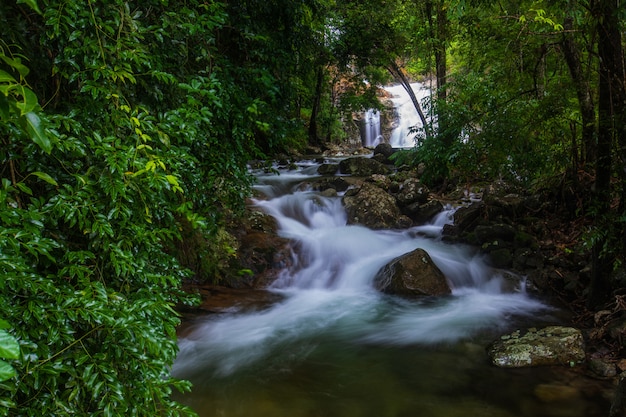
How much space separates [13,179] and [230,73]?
7.10ft

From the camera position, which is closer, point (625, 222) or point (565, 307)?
point (625, 222)

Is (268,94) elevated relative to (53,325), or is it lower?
elevated

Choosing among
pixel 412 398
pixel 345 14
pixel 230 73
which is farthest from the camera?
pixel 345 14

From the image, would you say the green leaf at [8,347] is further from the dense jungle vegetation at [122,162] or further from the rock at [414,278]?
A: the rock at [414,278]

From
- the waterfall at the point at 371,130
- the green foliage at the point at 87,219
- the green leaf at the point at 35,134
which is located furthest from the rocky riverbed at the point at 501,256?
the waterfall at the point at 371,130

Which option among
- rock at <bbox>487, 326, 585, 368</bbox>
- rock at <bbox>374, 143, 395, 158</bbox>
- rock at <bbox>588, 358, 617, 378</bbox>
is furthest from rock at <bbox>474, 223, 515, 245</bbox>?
rock at <bbox>374, 143, 395, 158</bbox>

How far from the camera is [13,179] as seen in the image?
191 centimetres

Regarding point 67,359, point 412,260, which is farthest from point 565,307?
point 67,359

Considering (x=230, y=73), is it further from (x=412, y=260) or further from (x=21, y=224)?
(x=412, y=260)

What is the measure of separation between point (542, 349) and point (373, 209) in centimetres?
576

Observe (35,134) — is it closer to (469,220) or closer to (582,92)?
(582,92)

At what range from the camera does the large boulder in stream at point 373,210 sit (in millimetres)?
9852

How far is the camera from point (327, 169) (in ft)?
48.8

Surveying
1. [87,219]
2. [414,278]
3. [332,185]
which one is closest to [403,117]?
[332,185]
